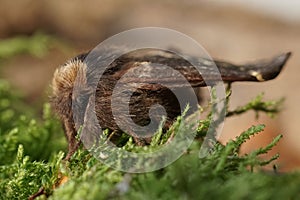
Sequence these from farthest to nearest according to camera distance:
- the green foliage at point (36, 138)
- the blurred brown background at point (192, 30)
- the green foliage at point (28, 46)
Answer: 1. the blurred brown background at point (192, 30)
2. the green foliage at point (28, 46)
3. the green foliage at point (36, 138)

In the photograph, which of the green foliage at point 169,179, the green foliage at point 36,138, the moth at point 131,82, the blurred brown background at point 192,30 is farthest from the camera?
the blurred brown background at point 192,30

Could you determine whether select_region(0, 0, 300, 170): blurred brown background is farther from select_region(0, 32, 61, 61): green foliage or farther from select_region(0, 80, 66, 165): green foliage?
select_region(0, 80, 66, 165): green foliage

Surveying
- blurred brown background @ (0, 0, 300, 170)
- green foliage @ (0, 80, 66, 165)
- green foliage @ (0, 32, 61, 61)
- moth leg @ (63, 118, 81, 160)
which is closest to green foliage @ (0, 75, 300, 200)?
moth leg @ (63, 118, 81, 160)

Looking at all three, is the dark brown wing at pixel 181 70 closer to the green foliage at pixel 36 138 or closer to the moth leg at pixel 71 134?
the moth leg at pixel 71 134

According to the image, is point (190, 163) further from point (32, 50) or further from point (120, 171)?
point (32, 50)

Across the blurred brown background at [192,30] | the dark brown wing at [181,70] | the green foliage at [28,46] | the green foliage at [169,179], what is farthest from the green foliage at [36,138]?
the blurred brown background at [192,30]

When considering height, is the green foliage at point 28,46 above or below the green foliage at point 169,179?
above

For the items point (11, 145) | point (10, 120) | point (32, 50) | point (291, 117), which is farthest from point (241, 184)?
point (291, 117)
